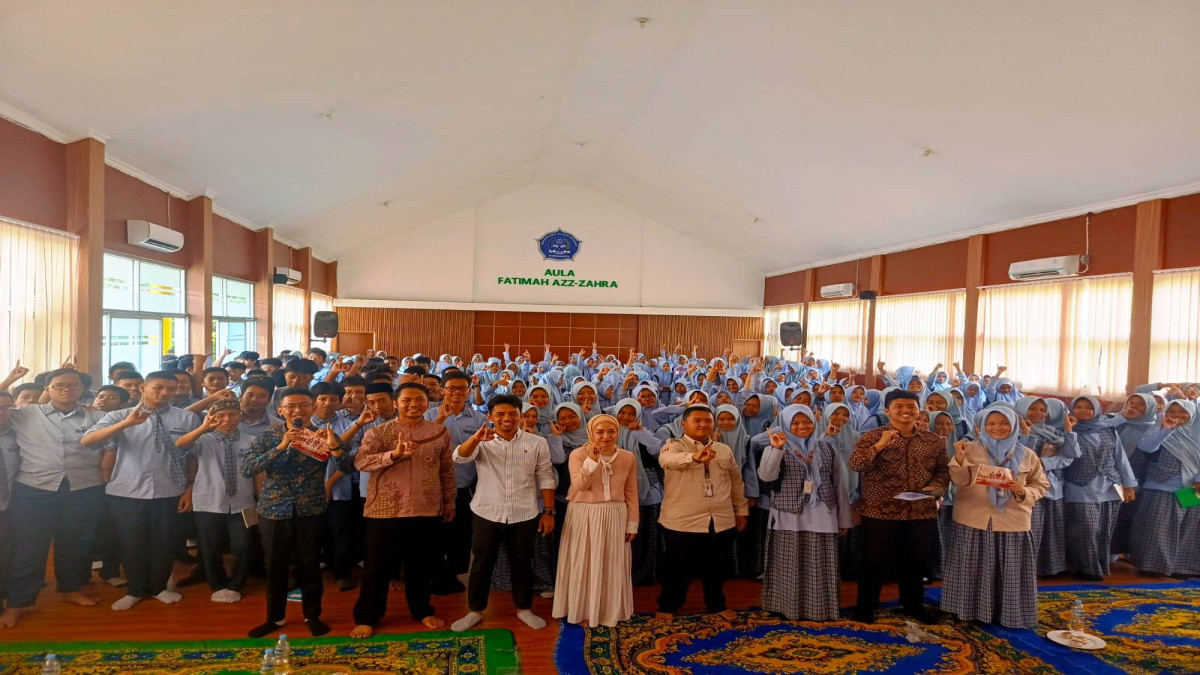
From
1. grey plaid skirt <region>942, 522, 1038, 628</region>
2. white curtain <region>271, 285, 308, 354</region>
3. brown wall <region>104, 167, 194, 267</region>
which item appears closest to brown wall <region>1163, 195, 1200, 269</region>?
grey plaid skirt <region>942, 522, 1038, 628</region>

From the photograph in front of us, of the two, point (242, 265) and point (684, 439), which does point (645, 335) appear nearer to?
point (242, 265)

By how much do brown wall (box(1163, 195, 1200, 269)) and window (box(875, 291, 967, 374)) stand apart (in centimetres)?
363

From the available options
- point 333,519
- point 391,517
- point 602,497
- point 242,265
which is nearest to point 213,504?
point 333,519

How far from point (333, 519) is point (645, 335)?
15.1 metres

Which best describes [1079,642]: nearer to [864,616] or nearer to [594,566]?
[864,616]

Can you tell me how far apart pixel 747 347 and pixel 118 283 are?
15.8m

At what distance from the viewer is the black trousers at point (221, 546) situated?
4406 millimetres

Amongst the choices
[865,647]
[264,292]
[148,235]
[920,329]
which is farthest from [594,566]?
[920,329]

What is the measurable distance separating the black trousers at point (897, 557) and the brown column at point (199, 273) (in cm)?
873

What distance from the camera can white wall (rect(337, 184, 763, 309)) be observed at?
18469 mm

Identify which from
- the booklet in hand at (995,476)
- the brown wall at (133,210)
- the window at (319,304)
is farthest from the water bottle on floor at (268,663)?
the window at (319,304)

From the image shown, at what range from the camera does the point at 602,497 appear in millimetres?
4043

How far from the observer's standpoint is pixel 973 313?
11047 mm

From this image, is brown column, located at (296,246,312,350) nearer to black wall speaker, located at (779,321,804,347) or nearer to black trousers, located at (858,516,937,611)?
black wall speaker, located at (779,321,804,347)
